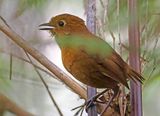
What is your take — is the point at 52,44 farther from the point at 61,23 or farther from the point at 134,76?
the point at 134,76

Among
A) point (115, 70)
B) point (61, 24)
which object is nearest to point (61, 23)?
point (61, 24)

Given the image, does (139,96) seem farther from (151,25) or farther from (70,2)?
(70,2)

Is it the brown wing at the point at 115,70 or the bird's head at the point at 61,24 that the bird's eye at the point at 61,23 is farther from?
the brown wing at the point at 115,70

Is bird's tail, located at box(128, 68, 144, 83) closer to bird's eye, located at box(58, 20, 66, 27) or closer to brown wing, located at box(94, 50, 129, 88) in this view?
brown wing, located at box(94, 50, 129, 88)

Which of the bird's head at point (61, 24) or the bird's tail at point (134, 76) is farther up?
the bird's head at point (61, 24)

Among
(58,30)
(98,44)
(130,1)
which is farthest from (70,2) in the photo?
(58,30)

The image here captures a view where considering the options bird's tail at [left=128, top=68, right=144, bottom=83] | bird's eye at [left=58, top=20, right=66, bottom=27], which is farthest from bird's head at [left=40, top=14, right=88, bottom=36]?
bird's tail at [left=128, top=68, right=144, bottom=83]

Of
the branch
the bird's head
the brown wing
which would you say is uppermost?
the bird's head

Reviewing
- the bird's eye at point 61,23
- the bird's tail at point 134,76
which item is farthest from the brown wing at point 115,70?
the bird's eye at point 61,23
